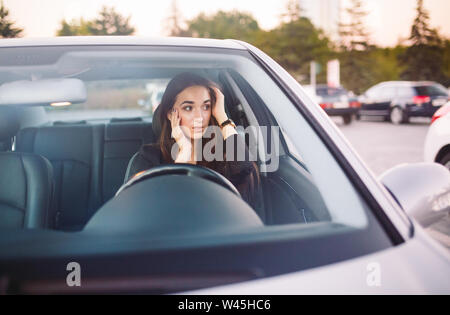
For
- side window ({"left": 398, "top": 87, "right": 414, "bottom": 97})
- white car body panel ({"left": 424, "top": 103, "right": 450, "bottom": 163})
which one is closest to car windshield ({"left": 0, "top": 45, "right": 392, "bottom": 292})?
white car body panel ({"left": 424, "top": 103, "right": 450, "bottom": 163})

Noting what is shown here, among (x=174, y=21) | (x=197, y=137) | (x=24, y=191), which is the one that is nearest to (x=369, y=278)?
(x=197, y=137)

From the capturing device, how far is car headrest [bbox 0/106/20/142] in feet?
8.45

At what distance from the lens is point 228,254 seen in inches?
42.8

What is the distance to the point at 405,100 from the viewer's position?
1784 cm

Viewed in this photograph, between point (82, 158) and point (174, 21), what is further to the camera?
point (174, 21)

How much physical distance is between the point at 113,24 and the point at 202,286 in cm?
9447

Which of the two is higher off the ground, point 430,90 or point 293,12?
point 293,12

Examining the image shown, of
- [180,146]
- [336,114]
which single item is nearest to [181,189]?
[180,146]

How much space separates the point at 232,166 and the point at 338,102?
1843 cm

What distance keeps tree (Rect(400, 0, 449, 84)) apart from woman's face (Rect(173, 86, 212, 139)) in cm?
5527

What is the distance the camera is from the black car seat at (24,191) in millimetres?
1925

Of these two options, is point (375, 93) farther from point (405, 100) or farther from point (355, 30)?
point (355, 30)

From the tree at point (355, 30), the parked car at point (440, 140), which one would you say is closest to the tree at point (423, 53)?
the tree at point (355, 30)
